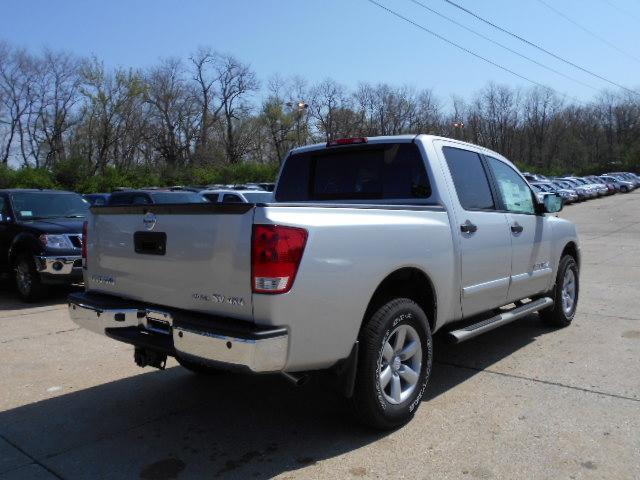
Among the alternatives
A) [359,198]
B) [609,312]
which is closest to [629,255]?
[609,312]

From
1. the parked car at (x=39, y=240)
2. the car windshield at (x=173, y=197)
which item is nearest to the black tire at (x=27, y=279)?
the parked car at (x=39, y=240)

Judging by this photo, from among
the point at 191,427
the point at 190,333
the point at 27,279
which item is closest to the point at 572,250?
the point at 191,427

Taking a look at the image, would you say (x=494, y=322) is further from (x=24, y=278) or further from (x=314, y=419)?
(x=24, y=278)

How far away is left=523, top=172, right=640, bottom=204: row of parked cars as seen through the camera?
1594 inches

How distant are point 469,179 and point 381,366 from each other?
6.61 ft

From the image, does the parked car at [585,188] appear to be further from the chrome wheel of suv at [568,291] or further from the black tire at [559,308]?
the black tire at [559,308]

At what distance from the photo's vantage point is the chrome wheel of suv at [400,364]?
3.81 m

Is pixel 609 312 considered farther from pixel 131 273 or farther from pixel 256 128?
pixel 256 128

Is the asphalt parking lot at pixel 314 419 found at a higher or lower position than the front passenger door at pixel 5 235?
lower

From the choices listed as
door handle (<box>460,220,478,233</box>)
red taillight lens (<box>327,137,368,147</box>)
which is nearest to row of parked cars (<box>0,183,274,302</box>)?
red taillight lens (<box>327,137,368,147</box>)

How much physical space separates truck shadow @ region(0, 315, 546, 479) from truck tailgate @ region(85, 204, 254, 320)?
93cm

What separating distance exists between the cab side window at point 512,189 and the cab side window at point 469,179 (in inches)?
11.1

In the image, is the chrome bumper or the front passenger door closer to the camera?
the chrome bumper

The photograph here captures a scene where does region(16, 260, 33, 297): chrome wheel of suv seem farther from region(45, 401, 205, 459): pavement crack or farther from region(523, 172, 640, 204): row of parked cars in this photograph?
region(523, 172, 640, 204): row of parked cars
